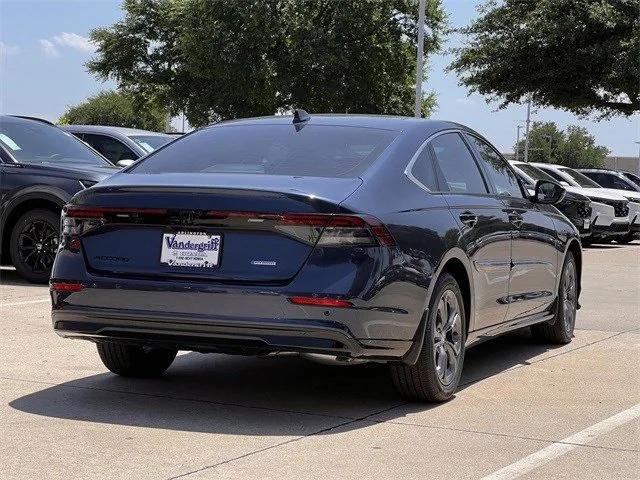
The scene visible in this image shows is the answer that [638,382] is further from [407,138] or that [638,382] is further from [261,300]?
[261,300]

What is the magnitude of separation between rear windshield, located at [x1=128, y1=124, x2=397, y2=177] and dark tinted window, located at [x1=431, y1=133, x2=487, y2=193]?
43cm

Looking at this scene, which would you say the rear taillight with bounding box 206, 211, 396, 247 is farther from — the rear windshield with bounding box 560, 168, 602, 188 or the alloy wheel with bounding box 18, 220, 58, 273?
the rear windshield with bounding box 560, 168, 602, 188

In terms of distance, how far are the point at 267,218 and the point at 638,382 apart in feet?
9.94

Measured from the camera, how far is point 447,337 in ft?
23.4

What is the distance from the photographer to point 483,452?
581 cm

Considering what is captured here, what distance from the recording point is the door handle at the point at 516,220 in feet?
27.4

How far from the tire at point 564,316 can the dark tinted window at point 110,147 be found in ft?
31.6

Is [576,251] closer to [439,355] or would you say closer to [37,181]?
[439,355]

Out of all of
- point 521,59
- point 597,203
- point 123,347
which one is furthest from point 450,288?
point 521,59

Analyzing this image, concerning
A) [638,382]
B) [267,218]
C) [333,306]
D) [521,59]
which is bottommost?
[638,382]

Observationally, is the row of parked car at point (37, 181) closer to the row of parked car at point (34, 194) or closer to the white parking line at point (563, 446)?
the row of parked car at point (34, 194)

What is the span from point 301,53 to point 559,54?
43.2 feet

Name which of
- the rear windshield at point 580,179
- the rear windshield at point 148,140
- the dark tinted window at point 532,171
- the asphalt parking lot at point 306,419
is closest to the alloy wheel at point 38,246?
the asphalt parking lot at point 306,419

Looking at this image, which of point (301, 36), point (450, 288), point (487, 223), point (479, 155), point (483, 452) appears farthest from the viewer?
point (301, 36)
